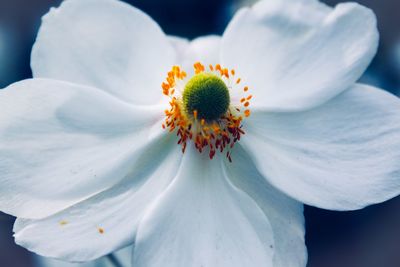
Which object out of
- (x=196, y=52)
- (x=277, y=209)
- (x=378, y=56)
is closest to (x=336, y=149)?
(x=277, y=209)

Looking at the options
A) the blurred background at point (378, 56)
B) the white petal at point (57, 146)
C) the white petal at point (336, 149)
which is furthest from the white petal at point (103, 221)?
the blurred background at point (378, 56)

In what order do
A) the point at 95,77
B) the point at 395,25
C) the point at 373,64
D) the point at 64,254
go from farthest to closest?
the point at 395,25 < the point at 373,64 < the point at 95,77 < the point at 64,254

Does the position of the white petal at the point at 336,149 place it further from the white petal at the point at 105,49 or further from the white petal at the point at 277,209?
the white petal at the point at 105,49

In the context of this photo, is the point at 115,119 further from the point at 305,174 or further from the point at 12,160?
the point at 305,174

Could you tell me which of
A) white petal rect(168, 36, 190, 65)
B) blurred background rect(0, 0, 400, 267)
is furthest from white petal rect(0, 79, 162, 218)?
blurred background rect(0, 0, 400, 267)

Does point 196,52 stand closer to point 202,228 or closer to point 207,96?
point 207,96

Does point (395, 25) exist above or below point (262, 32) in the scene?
below

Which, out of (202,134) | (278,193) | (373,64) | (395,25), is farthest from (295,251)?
(395,25)
